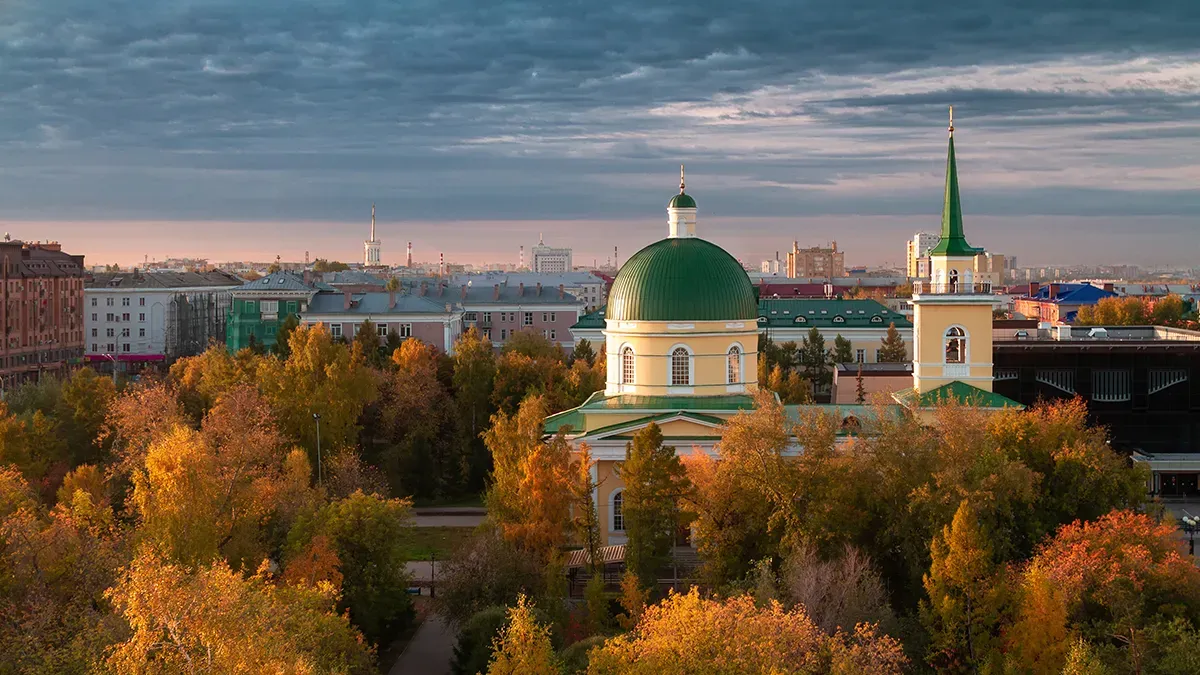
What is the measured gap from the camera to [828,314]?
9444cm

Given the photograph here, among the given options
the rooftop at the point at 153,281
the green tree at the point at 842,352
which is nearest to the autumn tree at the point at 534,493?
the green tree at the point at 842,352

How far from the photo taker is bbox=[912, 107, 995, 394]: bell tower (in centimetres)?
4756

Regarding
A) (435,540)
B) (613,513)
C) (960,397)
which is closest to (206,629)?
(613,513)

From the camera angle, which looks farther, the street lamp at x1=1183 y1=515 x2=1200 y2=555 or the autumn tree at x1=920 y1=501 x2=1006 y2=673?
the street lamp at x1=1183 y1=515 x2=1200 y2=555

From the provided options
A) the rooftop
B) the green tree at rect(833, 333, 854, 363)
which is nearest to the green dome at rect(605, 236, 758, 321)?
the green tree at rect(833, 333, 854, 363)

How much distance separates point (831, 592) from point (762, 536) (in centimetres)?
496

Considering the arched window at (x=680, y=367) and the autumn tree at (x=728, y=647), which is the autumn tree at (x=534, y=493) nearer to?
the arched window at (x=680, y=367)

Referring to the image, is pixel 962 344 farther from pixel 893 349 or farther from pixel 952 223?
pixel 893 349

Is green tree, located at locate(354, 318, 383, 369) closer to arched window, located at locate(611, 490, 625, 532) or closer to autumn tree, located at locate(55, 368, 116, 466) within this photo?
autumn tree, located at locate(55, 368, 116, 466)

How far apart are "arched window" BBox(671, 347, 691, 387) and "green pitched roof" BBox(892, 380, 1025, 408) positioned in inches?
298

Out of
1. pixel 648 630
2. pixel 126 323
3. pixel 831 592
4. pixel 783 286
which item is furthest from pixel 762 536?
pixel 783 286

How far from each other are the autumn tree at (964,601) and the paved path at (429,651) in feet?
39.8

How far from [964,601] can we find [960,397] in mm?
14905

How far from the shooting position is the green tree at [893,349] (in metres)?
81.1
